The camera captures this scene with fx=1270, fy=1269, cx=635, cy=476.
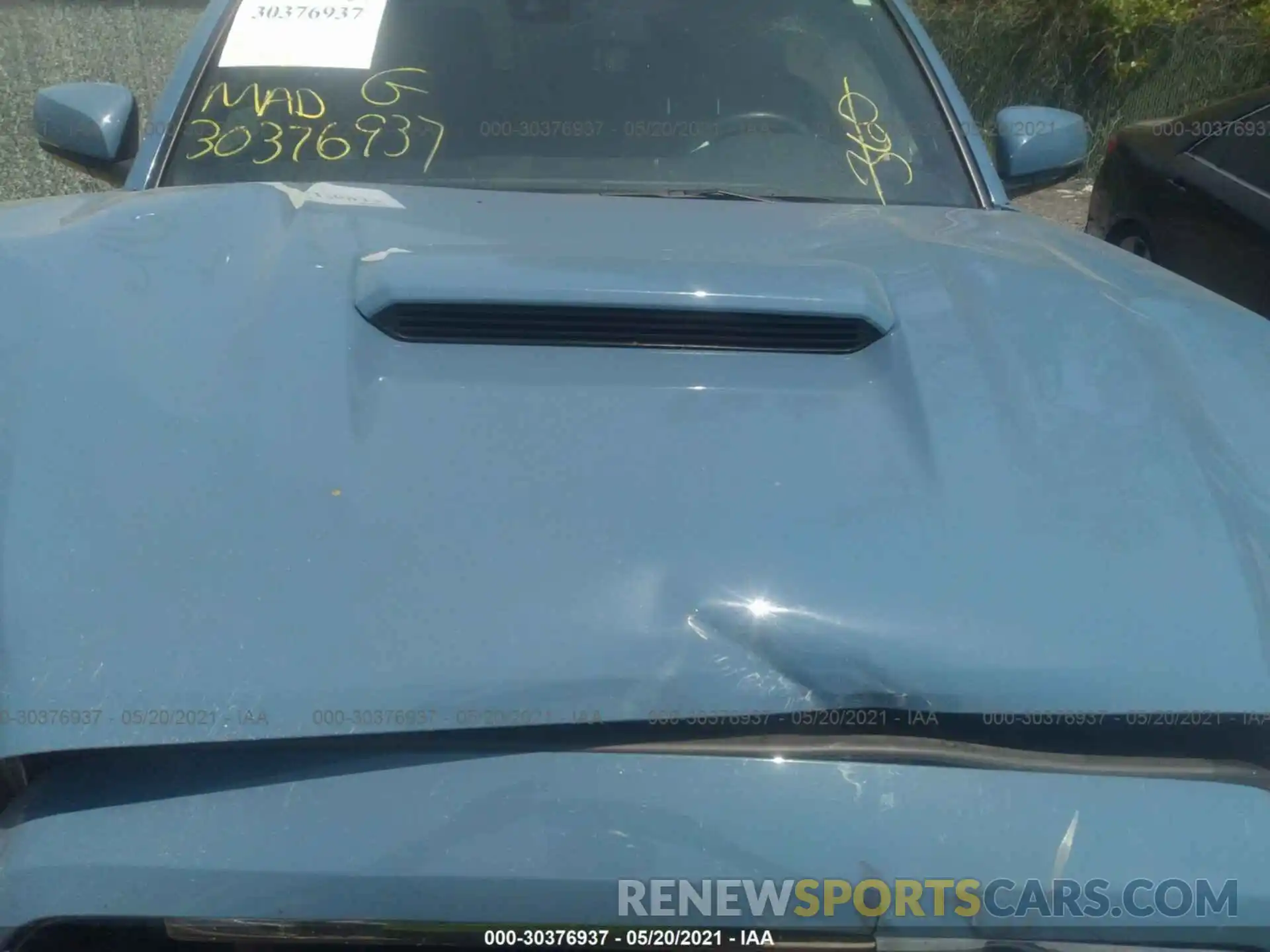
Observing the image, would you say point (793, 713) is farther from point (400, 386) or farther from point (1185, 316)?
point (1185, 316)

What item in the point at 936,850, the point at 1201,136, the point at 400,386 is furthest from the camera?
the point at 1201,136

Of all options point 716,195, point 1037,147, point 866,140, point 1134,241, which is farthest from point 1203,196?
point 716,195

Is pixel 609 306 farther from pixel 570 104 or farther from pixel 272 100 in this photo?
pixel 272 100

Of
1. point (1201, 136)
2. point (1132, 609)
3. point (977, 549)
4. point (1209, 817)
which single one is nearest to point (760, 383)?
point (977, 549)

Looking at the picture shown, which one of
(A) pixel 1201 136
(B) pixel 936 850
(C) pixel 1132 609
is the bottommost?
(A) pixel 1201 136

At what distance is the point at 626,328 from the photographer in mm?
1591

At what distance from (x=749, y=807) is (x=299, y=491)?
549mm

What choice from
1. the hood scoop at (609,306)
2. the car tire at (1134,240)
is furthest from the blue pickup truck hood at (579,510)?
the car tire at (1134,240)

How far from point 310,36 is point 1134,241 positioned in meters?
4.37

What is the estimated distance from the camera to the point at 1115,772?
1278mm

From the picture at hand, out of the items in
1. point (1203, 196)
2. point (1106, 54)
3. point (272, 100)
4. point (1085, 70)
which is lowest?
point (1085, 70)

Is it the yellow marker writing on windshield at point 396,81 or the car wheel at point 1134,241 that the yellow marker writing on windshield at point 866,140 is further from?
the car wheel at point 1134,241

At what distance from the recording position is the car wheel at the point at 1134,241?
5641 millimetres

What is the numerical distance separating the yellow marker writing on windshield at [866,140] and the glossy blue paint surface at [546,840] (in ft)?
4.82
